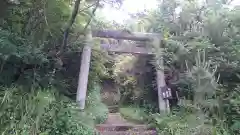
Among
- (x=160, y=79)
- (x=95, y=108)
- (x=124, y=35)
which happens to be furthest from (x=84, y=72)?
(x=160, y=79)

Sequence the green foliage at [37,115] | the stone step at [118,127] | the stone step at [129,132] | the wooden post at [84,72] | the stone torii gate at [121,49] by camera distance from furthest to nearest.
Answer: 1. the stone torii gate at [121,49]
2. the wooden post at [84,72]
3. the stone step at [118,127]
4. the stone step at [129,132]
5. the green foliage at [37,115]

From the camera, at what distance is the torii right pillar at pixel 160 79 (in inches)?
292

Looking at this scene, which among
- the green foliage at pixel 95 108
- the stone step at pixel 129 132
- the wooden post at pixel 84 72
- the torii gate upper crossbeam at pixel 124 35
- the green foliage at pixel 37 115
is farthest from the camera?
the torii gate upper crossbeam at pixel 124 35

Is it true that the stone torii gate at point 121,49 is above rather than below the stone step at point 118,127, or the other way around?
above

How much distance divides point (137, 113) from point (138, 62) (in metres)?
1.77

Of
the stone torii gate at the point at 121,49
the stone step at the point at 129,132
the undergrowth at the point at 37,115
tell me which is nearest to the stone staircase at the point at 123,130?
the stone step at the point at 129,132

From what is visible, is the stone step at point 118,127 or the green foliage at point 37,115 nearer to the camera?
the green foliage at point 37,115

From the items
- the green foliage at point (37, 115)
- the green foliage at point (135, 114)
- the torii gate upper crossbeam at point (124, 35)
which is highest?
the torii gate upper crossbeam at point (124, 35)

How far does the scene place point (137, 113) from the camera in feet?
28.2

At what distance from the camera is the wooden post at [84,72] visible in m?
7.06

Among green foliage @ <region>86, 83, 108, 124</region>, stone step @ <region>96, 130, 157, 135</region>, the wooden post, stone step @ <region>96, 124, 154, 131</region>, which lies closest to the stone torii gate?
the wooden post

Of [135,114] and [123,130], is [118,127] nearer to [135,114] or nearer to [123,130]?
[123,130]

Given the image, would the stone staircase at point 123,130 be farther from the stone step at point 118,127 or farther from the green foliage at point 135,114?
the green foliage at point 135,114

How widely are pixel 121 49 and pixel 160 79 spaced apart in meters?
1.76
